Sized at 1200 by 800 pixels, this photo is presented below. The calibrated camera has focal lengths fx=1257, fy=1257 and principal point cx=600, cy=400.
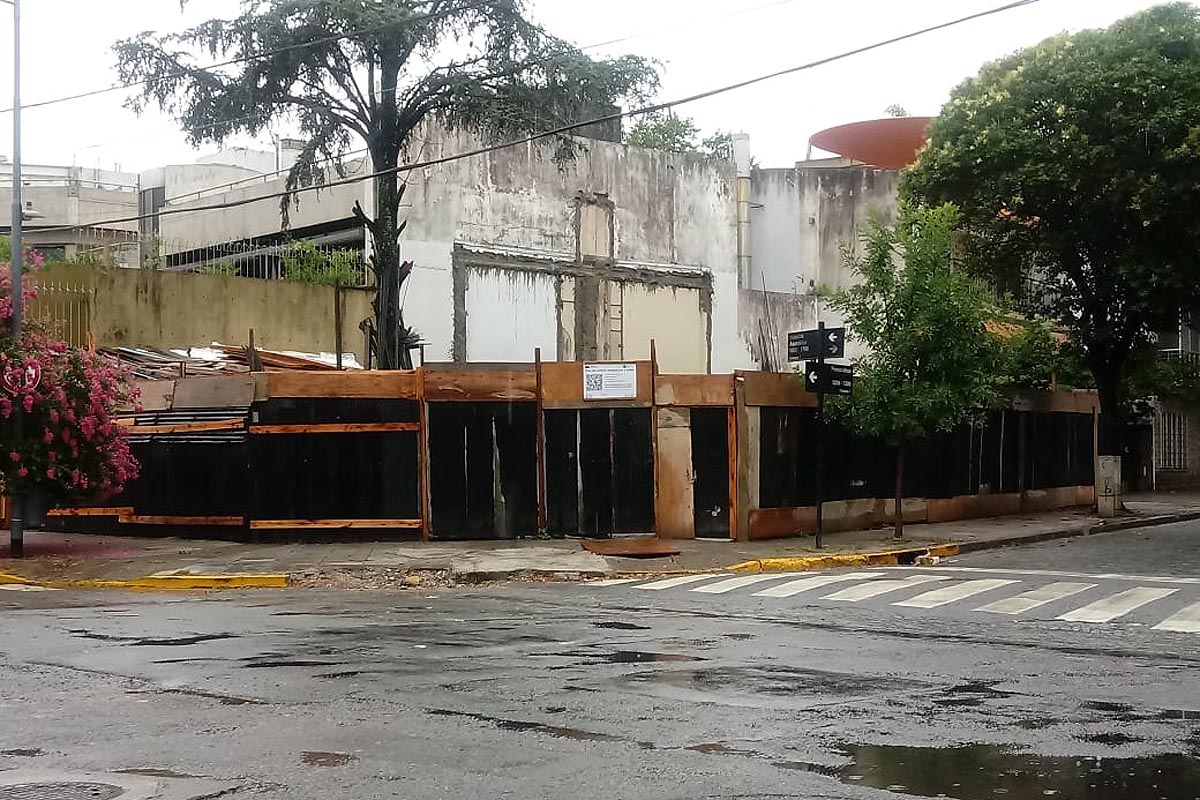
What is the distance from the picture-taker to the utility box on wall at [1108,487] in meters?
26.2

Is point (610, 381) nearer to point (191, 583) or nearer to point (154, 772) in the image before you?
point (191, 583)

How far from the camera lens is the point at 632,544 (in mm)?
18781

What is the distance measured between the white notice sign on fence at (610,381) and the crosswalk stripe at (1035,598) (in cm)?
713

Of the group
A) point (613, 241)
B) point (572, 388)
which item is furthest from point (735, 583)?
point (613, 241)

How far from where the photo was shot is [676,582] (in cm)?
1554

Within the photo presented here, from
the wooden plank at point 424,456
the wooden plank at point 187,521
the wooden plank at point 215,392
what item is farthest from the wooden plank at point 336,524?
the wooden plank at point 215,392

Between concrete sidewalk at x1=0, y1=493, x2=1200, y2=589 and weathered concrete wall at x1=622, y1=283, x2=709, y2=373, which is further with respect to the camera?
weathered concrete wall at x1=622, y1=283, x2=709, y2=373

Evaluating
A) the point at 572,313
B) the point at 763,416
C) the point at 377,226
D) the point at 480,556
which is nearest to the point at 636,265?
the point at 572,313

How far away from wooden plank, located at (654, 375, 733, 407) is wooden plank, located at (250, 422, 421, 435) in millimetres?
3832

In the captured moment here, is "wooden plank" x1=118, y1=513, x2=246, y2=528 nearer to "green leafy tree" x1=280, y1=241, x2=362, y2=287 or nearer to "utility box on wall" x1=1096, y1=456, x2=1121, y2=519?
"green leafy tree" x1=280, y1=241, x2=362, y2=287

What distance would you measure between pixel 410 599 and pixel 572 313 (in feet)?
63.8

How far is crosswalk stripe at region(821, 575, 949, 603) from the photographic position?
44.6 feet

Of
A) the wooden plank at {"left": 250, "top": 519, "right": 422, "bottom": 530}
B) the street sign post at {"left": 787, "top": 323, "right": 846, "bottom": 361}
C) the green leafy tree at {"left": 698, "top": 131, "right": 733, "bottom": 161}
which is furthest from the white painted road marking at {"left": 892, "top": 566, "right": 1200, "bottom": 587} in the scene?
the green leafy tree at {"left": 698, "top": 131, "right": 733, "bottom": 161}

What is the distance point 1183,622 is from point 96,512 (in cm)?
1793
